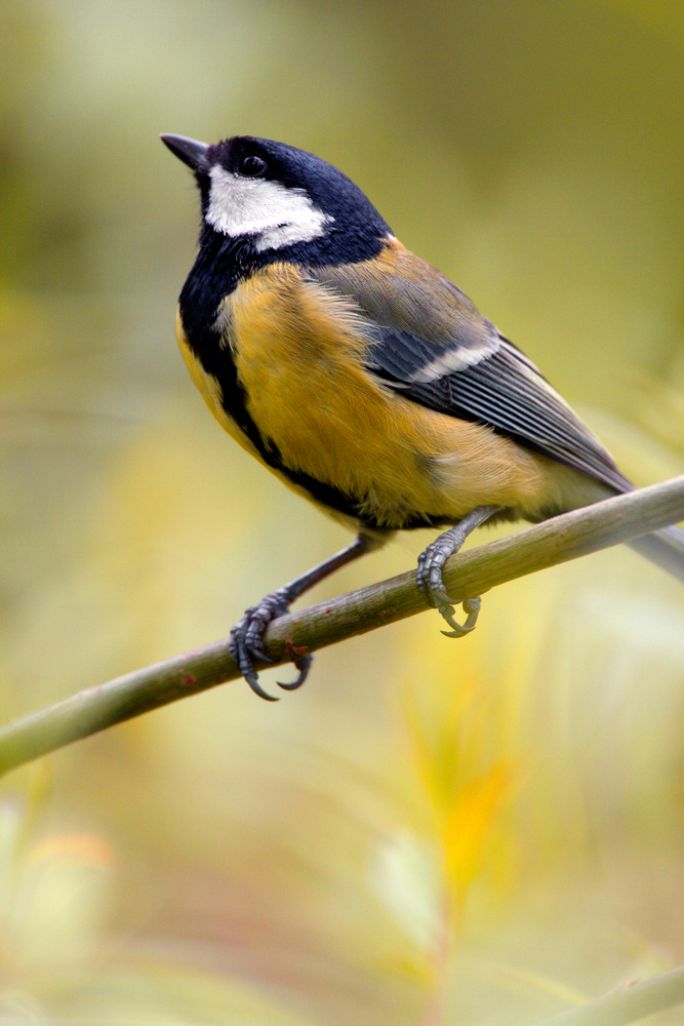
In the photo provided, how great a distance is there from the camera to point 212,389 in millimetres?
1330

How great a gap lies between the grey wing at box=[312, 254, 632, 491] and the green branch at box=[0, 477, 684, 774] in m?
0.40

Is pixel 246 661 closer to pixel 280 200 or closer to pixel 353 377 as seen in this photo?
pixel 353 377

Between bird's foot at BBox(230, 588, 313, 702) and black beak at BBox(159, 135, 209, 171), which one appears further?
black beak at BBox(159, 135, 209, 171)

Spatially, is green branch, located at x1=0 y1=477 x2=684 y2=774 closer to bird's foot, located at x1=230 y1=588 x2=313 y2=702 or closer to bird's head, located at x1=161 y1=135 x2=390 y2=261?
bird's foot, located at x1=230 y1=588 x2=313 y2=702

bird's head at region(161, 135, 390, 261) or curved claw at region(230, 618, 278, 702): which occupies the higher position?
bird's head at region(161, 135, 390, 261)

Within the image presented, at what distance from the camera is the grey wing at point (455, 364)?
1417 millimetres

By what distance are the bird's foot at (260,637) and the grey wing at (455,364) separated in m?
0.34

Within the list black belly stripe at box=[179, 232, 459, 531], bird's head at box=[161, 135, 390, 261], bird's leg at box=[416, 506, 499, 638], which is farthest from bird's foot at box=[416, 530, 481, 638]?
bird's head at box=[161, 135, 390, 261]

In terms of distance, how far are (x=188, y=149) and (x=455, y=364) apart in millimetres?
474

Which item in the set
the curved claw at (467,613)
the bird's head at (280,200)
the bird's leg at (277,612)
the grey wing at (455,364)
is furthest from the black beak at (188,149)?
the curved claw at (467,613)

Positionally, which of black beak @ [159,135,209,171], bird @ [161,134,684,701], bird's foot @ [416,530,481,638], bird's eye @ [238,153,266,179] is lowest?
bird's foot @ [416,530,481,638]

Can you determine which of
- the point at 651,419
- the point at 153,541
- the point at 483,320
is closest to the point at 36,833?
the point at 651,419

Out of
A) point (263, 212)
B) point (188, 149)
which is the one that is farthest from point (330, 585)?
point (188, 149)

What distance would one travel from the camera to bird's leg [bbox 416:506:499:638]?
1.10 metres
